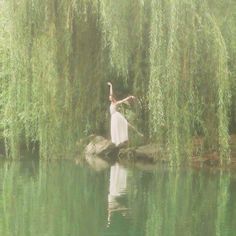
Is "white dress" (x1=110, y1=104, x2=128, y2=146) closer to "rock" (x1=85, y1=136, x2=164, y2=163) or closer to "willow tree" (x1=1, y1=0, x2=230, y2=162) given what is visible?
"rock" (x1=85, y1=136, x2=164, y2=163)

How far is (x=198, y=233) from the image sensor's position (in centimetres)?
692

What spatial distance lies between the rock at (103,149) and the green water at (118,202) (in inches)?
96.0

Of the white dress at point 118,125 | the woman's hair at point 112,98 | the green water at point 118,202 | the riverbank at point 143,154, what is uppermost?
the woman's hair at point 112,98

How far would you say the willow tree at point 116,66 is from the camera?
9.67 meters

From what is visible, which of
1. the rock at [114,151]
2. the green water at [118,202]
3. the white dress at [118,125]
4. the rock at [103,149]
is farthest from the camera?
the rock at [103,149]

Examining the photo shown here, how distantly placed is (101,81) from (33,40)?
154 centimetres

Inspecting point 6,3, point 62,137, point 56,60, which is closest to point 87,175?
point 62,137

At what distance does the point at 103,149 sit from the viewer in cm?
1541

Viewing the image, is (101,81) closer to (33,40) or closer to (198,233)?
(33,40)

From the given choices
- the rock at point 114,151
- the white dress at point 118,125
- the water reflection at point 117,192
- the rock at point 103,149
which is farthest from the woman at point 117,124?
the rock at point 103,149

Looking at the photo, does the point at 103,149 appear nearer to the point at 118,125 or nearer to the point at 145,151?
the point at 145,151

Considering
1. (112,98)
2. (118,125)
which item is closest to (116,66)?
(112,98)

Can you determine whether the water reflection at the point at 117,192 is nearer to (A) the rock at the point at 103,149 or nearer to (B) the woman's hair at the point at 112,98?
(B) the woman's hair at the point at 112,98

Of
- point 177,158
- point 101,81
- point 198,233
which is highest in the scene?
point 101,81
